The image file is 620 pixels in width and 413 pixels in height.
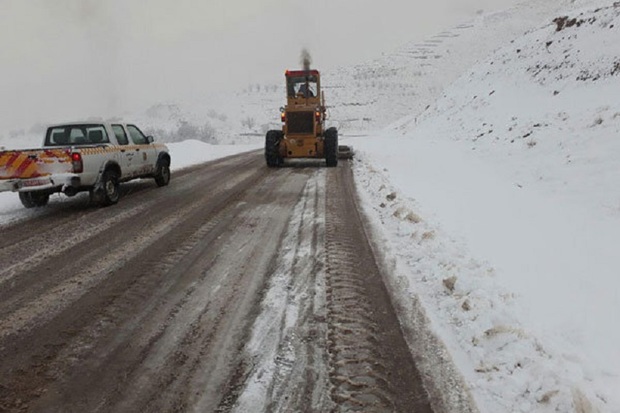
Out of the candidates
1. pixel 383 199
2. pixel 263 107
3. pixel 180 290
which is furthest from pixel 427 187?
pixel 263 107

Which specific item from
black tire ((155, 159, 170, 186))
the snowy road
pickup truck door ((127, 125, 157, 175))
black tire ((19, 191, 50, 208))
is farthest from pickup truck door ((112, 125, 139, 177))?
the snowy road

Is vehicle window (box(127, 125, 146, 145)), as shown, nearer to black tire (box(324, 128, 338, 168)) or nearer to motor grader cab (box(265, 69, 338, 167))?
motor grader cab (box(265, 69, 338, 167))

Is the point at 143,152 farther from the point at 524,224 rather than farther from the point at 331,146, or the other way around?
the point at 524,224

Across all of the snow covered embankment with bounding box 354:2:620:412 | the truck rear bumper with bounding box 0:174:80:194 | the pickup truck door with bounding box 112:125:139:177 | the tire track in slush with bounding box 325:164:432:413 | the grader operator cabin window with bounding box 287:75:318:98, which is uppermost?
the grader operator cabin window with bounding box 287:75:318:98

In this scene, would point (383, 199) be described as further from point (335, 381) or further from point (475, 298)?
point (335, 381)

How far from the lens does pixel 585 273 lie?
4.60 meters

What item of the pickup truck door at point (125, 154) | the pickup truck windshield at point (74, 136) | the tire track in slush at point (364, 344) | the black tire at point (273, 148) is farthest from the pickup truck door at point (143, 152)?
the tire track in slush at point (364, 344)

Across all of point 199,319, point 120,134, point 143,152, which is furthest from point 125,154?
point 199,319

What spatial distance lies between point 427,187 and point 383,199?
63.9 inches

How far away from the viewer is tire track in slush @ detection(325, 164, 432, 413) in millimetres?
2773

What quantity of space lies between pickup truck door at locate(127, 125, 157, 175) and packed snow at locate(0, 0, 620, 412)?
2.02 metres

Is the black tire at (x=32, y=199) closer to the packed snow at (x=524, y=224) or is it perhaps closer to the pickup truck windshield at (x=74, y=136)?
the packed snow at (x=524, y=224)

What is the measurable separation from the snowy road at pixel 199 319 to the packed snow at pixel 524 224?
23.6 inches

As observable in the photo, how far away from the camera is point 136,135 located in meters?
10.6
